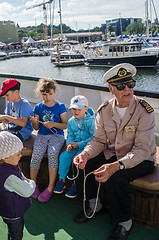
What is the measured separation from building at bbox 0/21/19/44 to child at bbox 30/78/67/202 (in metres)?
109

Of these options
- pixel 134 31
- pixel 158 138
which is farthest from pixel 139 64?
pixel 134 31

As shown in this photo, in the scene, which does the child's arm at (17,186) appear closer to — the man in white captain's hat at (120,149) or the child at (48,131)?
the man in white captain's hat at (120,149)

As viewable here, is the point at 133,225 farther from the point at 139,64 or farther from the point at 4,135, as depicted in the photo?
the point at 139,64

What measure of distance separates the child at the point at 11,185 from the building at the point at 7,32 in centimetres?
10998

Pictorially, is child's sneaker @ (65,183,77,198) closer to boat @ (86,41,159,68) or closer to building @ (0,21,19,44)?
boat @ (86,41,159,68)

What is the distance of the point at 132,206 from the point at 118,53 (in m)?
24.6

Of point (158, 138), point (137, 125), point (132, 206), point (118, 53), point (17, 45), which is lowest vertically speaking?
point (132, 206)

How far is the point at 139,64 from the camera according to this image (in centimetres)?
2508

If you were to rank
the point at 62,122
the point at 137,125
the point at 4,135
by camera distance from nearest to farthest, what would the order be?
the point at 4,135
the point at 137,125
the point at 62,122

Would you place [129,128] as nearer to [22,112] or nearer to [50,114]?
[50,114]

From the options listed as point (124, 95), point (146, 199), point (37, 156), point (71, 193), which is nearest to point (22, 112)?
point (37, 156)

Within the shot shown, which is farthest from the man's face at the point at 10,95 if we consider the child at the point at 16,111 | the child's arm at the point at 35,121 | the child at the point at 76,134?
the child at the point at 76,134

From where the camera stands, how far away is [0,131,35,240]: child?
5.11 ft

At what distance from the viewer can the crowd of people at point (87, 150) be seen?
163 cm
